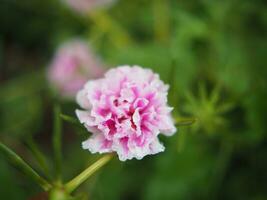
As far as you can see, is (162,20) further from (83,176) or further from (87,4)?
(83,176)

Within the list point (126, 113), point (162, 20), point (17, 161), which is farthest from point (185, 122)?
point (162, 20)

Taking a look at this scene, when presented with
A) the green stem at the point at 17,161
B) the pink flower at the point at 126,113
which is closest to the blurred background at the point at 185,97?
the pink flower at the point at 126,113

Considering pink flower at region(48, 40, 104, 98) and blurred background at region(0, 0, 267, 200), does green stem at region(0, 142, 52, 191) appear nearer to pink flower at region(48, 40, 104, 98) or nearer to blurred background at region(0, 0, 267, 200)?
blurred background at region(0, 0, 267, 200)

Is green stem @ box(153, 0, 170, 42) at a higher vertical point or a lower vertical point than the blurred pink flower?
lower

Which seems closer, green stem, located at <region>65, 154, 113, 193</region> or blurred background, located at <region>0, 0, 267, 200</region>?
green stem, located at <region>65, 154, 113, 193</region>

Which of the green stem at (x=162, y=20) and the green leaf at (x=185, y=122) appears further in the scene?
the green stem at (x=162, y=20)

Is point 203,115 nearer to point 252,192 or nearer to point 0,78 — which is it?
point 252,192

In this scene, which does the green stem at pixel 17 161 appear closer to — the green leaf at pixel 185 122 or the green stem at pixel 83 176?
the green stem at pixel 83 176

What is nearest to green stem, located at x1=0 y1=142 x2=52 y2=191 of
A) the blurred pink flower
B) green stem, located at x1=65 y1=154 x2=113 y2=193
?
green stem, located at x1=65 y1=154 x2=113 y2=193
